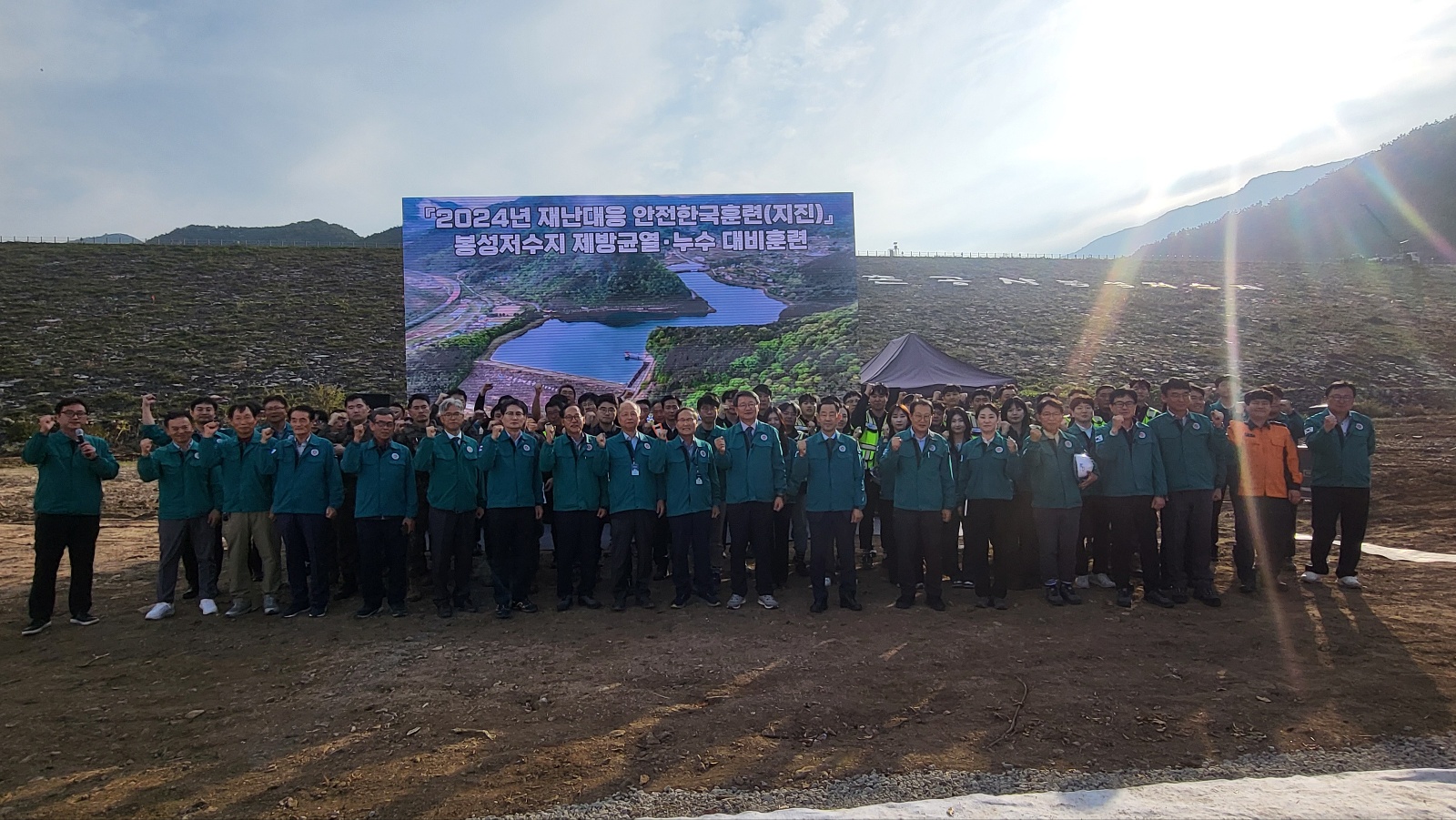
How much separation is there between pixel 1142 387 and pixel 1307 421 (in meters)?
1.48

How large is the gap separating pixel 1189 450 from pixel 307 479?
6786 mm

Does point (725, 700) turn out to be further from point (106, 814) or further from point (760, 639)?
point (106, 814)

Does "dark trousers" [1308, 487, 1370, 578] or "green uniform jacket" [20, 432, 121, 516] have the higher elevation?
"green uniform jacket" [20, 432, 121, 516]

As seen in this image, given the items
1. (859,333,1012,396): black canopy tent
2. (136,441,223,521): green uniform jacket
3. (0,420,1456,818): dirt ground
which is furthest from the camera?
(859,333,1012,396): black canopy tent

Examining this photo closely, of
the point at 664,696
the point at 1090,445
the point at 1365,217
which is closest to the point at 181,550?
the point at 664,696

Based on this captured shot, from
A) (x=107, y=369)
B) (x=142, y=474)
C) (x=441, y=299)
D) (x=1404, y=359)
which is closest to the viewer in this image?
(x=142, y=474)

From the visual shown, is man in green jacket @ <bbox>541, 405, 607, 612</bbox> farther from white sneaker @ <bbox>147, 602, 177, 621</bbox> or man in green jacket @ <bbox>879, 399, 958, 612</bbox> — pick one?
white sneaker @ <bbox>147, 602, 177, 621</bbox>

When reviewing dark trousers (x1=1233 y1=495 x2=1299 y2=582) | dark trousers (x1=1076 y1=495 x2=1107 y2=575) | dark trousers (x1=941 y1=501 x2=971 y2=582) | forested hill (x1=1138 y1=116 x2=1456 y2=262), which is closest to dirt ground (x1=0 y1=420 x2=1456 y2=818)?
dark trousers (x1=1233 y1=495 x2=1299 y2=582)

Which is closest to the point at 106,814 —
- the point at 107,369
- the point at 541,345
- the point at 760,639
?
the point at 760,639

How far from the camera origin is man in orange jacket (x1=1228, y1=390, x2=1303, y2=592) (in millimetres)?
5863

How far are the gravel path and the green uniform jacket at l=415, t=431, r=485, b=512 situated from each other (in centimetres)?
312

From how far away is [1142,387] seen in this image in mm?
7449

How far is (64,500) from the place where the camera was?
531cm

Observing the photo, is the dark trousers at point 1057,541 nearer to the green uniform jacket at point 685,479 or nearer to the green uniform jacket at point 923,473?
the green uniform jacket at point 923,473
